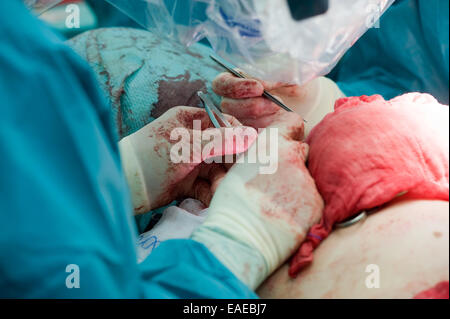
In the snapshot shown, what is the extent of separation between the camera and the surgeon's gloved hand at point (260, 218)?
755mm

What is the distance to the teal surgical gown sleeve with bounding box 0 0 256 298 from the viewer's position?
52 centimetres

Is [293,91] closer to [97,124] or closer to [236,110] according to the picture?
[236,110]

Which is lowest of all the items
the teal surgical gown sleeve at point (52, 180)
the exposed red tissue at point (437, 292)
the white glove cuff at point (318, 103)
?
the exposed red tissue at point (437, 292)

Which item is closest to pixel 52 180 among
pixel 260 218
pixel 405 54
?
pixel 260 218

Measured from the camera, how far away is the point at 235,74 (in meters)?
1.17

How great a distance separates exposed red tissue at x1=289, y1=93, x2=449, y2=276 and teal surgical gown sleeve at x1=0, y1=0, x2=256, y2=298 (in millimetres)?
373

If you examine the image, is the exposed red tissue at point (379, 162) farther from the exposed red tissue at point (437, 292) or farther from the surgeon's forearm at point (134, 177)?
the surgeon's forearm at point (134, 177)

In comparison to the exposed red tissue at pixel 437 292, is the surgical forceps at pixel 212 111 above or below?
above

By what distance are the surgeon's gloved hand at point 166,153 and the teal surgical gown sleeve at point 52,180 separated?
39 centimetres

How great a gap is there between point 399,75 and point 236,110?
67cm

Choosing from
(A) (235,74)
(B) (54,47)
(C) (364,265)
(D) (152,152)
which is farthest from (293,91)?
(B) (54,47)

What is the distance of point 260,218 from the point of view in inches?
30.8

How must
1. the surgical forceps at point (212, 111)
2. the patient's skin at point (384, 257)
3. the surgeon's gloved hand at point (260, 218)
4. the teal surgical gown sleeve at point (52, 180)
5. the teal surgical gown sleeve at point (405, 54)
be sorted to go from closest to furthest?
the teal surgical gown sleeve at point (52, 180), the patient's skin at point (384, 257), the surgeon's gloved hand at point (260, 218), the surgical forceps at point (212, 111), the teal surgical gown sleeve at point (405, 54)

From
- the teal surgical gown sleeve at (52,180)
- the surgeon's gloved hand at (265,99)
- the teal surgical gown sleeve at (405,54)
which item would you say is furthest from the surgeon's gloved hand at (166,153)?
the teal surgical gown sleeve at (405,54)
